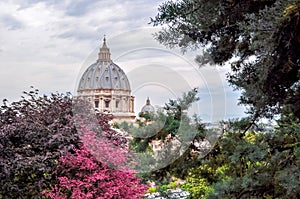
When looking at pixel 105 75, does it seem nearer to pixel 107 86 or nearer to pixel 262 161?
pixel 107 86

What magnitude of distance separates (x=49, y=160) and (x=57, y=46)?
85.6 inches

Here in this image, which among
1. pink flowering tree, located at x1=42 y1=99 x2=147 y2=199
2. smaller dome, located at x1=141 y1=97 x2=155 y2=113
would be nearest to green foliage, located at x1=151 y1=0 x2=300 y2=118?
smaller dome, located at x1=141 y1=97 x2=155 y2=113

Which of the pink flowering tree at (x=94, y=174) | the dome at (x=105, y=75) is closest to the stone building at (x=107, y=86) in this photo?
the dome at (x=105, y=75)

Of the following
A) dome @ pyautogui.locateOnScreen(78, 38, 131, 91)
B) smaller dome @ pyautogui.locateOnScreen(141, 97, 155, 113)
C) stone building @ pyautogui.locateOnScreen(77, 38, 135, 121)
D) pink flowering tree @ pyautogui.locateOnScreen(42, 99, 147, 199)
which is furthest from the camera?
pink flowering tree @ pyautogui.locateOnScreen(42, 99, 147, 199)

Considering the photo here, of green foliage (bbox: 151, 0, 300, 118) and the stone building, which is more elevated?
the stone building

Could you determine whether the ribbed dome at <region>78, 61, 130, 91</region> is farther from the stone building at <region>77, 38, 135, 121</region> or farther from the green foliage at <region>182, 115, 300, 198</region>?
the green foliage at <region>182, 115, 300, 198</region>

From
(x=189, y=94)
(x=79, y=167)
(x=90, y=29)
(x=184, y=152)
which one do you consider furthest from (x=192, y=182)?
(x=189, y=94)

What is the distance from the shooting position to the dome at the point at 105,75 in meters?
4.15

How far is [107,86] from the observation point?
19.0 ft

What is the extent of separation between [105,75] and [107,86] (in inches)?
11.8

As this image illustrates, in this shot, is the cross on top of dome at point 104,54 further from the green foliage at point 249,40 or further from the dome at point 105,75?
the green foliage at point 249,40

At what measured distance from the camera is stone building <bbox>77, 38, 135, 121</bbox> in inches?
169

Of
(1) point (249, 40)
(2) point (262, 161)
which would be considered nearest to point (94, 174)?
(2) point (262, 161)

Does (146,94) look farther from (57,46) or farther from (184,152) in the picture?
(57,46)
